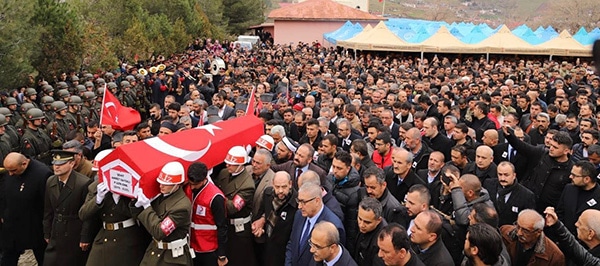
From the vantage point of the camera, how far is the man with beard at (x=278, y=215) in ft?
16.8

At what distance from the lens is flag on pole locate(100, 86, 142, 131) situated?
25.2 ft

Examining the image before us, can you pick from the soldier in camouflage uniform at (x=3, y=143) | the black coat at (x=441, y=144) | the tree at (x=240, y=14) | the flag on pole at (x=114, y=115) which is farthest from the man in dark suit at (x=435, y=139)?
the tree at (x=240, y=14)

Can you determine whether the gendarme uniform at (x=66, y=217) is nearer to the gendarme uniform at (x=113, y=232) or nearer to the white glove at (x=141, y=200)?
the gendarme uniform at (x=113, y=232)

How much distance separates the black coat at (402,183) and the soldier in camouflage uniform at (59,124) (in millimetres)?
5448

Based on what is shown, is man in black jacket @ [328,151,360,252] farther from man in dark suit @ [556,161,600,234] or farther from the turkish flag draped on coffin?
man in dark suit @ [556,161,600,234]

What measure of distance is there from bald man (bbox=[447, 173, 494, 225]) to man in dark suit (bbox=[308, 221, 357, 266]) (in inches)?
51.2

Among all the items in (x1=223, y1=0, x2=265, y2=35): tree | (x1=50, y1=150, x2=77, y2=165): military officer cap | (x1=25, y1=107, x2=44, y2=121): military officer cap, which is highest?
(x1=50, y1=150, x2=77, y2=165): military officer cap

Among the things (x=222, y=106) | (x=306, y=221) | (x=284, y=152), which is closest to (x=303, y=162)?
(x=284, y=152)

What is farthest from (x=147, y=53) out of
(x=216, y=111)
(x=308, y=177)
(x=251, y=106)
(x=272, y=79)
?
(x=308, y=177)

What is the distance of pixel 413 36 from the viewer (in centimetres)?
2888

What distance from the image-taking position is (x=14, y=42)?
11.1 meters

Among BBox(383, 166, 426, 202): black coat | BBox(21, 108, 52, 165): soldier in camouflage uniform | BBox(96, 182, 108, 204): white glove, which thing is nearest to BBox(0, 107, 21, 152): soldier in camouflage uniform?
BBox(21, 108, 52, 165): soldier in camouflage uniform

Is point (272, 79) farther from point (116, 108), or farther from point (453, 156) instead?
point (453, 156)

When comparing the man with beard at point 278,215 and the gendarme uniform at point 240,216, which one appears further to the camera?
the gendarme uniform at point 240,216
